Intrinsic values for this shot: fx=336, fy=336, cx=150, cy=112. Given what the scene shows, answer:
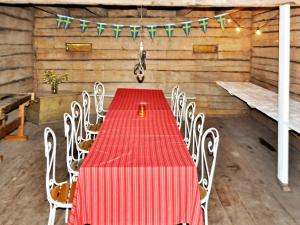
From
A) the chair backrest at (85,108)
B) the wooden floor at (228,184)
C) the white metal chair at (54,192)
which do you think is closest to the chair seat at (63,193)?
the white metal chair at (54,192)

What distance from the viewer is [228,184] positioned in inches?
147

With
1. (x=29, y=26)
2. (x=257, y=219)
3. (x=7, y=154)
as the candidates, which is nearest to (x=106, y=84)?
(x=29, y=26)

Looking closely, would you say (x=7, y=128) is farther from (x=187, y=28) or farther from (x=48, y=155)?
(x=187, y=28)

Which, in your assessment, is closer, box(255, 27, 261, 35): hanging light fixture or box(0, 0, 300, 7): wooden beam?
box(0, 0, 300, 7): wooden beam

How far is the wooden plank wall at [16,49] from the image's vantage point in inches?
222

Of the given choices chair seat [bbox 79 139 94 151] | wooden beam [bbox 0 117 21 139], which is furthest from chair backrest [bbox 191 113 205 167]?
wooden beam [bbox 0 117 21 139]

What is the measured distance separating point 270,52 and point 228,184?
135 inches

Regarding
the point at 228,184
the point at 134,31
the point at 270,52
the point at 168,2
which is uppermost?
the point at 134,31

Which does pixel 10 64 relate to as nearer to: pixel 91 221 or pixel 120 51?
pixel 120 51

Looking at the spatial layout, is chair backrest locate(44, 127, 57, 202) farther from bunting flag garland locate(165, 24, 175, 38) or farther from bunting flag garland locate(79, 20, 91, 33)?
bunting flag garland locate(165, 24, 175, 38)

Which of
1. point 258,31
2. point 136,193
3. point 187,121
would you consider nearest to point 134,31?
point 258,31

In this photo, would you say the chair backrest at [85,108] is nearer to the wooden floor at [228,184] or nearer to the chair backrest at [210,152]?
the wooden floor at [228,184]

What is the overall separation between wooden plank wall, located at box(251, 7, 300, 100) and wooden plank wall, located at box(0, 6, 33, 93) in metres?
4.65

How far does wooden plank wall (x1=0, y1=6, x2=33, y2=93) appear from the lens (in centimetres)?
563
